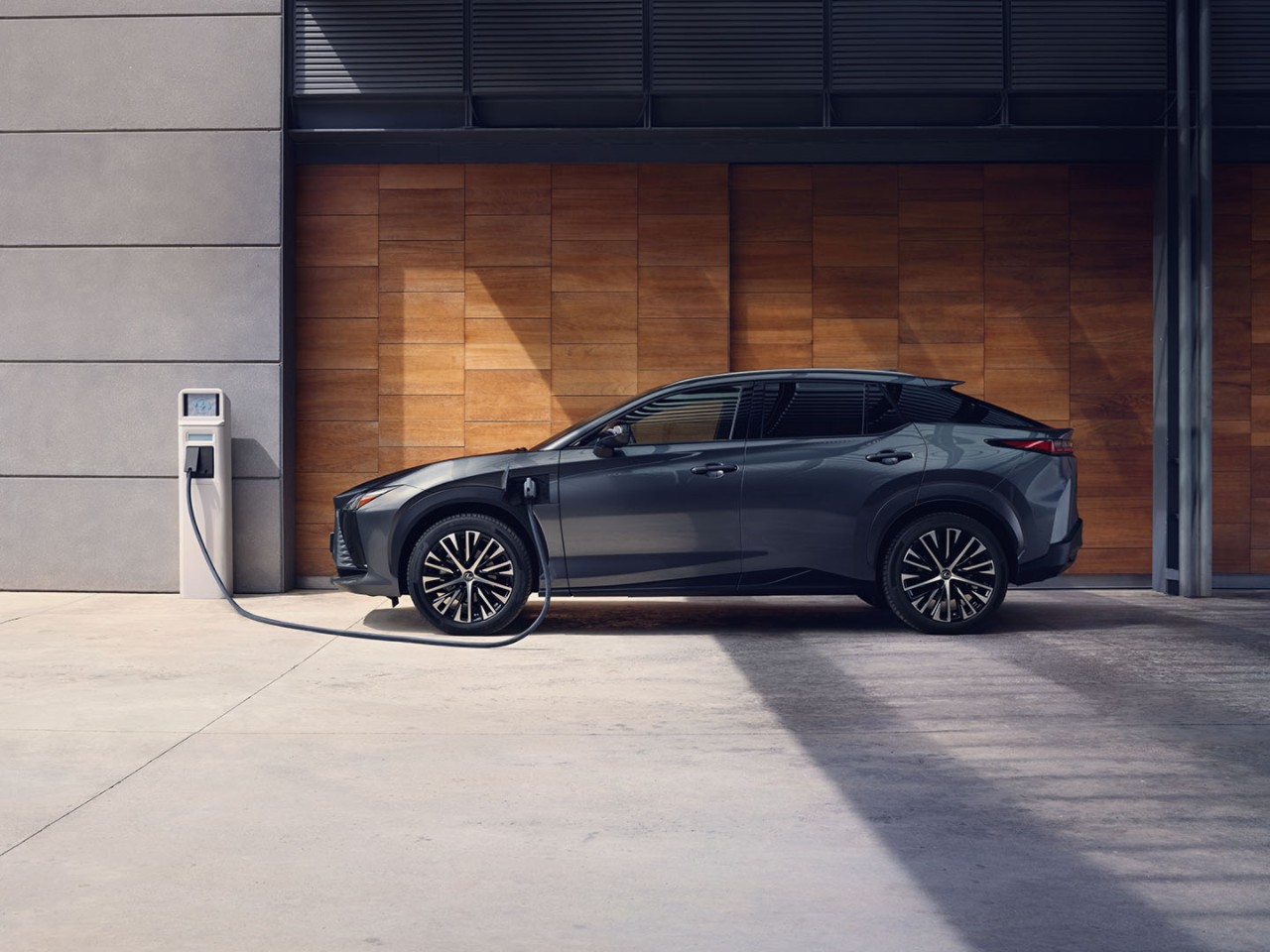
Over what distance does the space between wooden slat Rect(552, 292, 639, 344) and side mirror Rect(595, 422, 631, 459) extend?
2923 millimetres

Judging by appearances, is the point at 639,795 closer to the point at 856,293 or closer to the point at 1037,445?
the point at 1037,445

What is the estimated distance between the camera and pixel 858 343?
11891mm

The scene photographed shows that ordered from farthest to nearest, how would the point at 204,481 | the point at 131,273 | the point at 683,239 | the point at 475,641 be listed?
1. the point at 683,239
2. the point at 131,273
3. the point at 204,481
4. the point at 475,641

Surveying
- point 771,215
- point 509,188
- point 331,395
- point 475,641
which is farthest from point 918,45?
point 475,641

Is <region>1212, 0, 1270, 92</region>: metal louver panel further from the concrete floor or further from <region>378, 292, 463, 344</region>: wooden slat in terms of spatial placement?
<region>378, 292, 463, 344</region>: wooden slat

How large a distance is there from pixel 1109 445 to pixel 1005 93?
3.19m

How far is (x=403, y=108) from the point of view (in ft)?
38.9

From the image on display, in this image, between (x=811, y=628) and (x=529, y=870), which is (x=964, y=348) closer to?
(x=811, y=628)

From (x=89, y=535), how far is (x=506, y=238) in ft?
14.7

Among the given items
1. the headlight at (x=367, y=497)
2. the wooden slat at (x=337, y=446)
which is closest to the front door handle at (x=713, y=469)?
the headlight at (x=367, y=497)

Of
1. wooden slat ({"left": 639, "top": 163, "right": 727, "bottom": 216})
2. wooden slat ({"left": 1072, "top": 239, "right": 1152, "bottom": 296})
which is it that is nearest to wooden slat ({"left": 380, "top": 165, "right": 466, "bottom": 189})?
wooden slat ({"left": 639, "top": 163, "right": 727, "bottom": 216})

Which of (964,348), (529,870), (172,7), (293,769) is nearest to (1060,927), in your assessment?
(529,870)

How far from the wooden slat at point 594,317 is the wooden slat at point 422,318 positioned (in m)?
0.88

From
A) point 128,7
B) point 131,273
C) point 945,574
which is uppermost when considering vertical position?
point 128,7
